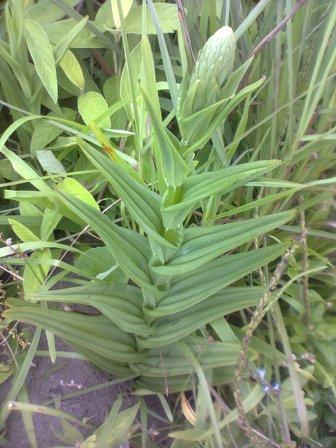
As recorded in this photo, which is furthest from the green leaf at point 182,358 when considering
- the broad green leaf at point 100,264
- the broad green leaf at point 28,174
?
the broad green leaf at point 28,174

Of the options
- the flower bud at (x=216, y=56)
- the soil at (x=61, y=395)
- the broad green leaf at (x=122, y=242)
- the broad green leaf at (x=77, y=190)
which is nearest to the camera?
the flower bud at (x=216, y=56)

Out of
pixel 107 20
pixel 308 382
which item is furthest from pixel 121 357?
pixel 107 20

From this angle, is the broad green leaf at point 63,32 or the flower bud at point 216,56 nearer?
the flower bud at point 216,56

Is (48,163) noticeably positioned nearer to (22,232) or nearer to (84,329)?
(22,232)

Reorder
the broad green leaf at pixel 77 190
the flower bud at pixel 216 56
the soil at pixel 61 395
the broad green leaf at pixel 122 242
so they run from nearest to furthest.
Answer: the flower bud at pixel 216 56
the broad green leaf at pixel 122 242
the broad green leaf at pixel 77 190
the soil at pixel 61 395

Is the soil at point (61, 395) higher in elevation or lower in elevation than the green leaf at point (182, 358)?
lower

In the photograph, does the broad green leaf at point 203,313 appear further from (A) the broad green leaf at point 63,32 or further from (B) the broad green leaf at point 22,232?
(A) the broad green leaf at point 63,32

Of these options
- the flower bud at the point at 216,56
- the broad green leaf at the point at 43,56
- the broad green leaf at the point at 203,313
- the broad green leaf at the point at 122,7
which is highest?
the flower bud at the point at 216,56
